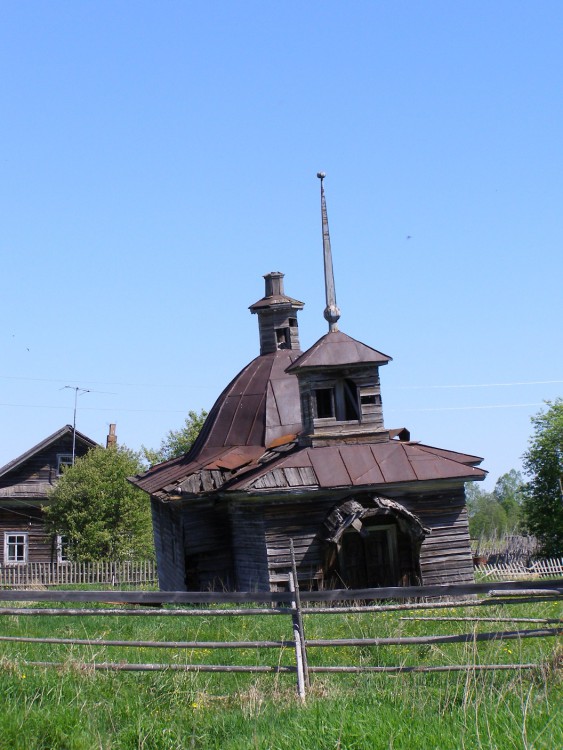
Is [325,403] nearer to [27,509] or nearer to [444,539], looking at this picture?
[444,539]

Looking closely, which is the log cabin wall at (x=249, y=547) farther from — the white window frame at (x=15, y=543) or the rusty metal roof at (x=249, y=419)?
the white window frame at (x=15, y=543)

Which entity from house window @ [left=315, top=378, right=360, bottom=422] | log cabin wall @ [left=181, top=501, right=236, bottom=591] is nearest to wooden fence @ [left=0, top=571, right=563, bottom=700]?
house window @ [left=315, top=378, right=360, bottom=422]

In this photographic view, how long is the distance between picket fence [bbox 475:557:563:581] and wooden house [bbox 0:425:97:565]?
16.5 meters

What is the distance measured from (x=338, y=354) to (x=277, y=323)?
5116mm

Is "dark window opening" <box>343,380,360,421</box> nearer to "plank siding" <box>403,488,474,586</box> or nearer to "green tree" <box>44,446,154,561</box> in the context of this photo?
"plank siding" <box>403,488,474,586</box>

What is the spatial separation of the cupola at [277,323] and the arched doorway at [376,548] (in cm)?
723

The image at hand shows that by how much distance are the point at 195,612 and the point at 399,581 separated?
35.8 ft

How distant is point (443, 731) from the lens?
19.6 feet

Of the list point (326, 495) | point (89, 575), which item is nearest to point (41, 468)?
point (89, 575)

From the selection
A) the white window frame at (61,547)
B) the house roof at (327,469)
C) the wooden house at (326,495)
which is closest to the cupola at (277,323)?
the wooden house at (326,495)

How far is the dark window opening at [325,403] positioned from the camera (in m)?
20.7

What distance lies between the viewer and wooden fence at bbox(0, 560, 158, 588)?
3141cm

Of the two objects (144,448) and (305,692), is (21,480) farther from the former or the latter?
(305,692)

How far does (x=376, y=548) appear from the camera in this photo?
19.7 m
